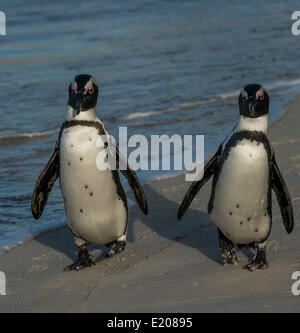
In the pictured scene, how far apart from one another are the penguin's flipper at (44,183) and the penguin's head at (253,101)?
1.22 m

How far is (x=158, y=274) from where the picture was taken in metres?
4.65

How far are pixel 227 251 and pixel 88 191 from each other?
36.4 inches

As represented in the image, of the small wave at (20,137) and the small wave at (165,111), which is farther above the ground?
the small wave at (165,111)

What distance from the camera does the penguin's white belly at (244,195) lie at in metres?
4.49

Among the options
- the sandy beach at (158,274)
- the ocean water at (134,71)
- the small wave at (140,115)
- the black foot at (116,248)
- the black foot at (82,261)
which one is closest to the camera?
the sandy beach at (158,274)

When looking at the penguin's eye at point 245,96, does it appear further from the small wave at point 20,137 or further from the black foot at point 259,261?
the small wave at point 20,137

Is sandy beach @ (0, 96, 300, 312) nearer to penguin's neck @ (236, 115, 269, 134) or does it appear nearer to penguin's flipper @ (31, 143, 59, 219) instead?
penguin's flipper @ (31, 143, 59, 219)

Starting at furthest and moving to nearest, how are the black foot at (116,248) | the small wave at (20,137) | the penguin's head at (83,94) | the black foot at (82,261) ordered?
the small wave at (20,137) → the black foot at (116,248) → the black foot at (82,261) → the penguin's head at (83,94)

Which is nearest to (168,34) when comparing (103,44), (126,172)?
(103,44)

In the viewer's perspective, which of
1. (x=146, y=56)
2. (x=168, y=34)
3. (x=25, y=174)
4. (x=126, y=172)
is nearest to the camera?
(x=126, y=172)

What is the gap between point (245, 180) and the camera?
4516 mm

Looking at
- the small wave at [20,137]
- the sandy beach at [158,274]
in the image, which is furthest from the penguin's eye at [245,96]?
the small wave at [20,137]

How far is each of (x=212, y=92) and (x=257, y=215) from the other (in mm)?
6388

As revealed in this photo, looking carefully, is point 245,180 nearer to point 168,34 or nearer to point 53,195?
point 53,195
